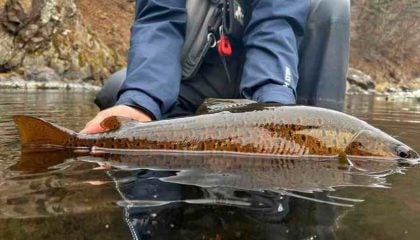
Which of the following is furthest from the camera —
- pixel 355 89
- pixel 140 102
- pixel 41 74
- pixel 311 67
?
pixel 355 89

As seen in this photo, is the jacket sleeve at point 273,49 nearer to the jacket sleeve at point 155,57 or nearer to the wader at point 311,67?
the wader at point 311,67

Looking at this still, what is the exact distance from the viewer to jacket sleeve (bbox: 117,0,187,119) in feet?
9.31

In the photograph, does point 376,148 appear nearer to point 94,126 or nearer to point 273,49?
point 273,49

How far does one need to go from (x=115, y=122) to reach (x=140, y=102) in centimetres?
32

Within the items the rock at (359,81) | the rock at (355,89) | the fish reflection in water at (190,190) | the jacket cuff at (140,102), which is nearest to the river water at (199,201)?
the fish reflection in water at (190,190)

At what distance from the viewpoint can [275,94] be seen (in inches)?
115

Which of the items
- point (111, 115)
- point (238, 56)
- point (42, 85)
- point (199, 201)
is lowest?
point (199, 201)

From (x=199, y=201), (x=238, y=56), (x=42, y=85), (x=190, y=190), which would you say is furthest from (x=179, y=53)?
(x=42, y=85)

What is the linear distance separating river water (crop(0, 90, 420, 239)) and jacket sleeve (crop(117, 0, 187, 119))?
0.61m

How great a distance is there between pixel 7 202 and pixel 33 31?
1802cm

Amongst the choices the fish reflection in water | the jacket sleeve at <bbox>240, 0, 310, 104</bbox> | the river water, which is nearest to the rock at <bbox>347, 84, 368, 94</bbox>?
the jacket sleeve at <bbox>240, 0, 310, 104</bbox>

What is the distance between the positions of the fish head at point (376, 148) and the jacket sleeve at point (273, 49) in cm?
53

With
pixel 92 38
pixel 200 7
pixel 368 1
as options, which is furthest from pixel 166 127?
pixel 368 1

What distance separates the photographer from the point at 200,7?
3529mm
